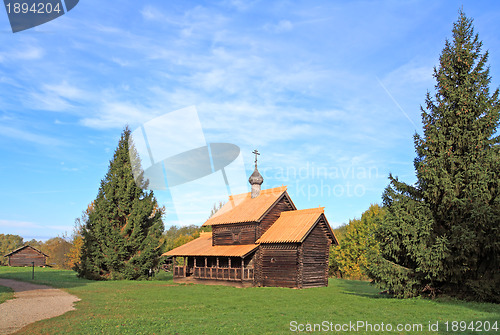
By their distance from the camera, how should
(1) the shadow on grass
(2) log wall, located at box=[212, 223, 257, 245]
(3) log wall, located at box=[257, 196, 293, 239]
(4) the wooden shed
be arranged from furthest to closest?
(4) the wooden shed, (2) log wall, located at box=[212, 223, 257, 245], (3) log wall, located at box=[257, 196, 293, 239], (1) the shadow on grass

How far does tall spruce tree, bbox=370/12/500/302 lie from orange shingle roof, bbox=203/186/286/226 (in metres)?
14.3

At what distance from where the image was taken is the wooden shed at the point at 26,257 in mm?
68312

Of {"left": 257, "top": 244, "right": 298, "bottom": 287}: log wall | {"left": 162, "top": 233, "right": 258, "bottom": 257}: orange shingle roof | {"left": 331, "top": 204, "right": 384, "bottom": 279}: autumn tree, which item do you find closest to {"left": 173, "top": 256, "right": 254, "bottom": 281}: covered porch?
{"left": 162, "top": 233, "right": 258, "bottom": 257}: orange shingle roof

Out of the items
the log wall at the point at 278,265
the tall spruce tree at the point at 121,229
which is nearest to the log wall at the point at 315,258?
the log wall at the point at 278,265

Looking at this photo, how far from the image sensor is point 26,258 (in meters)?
69.1

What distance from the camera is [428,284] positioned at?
2008 cm

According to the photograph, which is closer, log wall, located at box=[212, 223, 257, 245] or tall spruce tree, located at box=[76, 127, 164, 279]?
log wall, located at box=[212, 223, 257, 245]

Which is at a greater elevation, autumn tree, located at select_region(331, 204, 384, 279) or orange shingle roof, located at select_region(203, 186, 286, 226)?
orange shingle roof, located at select_region(203, 186, 286, 226)

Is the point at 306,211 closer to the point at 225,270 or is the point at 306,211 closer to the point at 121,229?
the point at 225,270

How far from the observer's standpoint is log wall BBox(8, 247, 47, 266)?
68312mm

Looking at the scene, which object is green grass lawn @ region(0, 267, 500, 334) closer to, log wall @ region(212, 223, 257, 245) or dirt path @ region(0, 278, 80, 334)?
dirt path @ region(0, 278, 80, 334)

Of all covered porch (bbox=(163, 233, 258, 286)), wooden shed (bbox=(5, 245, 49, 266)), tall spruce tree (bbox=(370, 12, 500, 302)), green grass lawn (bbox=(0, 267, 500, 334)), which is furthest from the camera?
wooden shed (bbox=(5, 245, 49, 266))

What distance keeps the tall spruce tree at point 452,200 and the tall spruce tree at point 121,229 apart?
2701 cm

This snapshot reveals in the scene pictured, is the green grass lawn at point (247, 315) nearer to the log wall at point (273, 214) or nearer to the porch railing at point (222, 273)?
the porch railing at point (222, 273)
